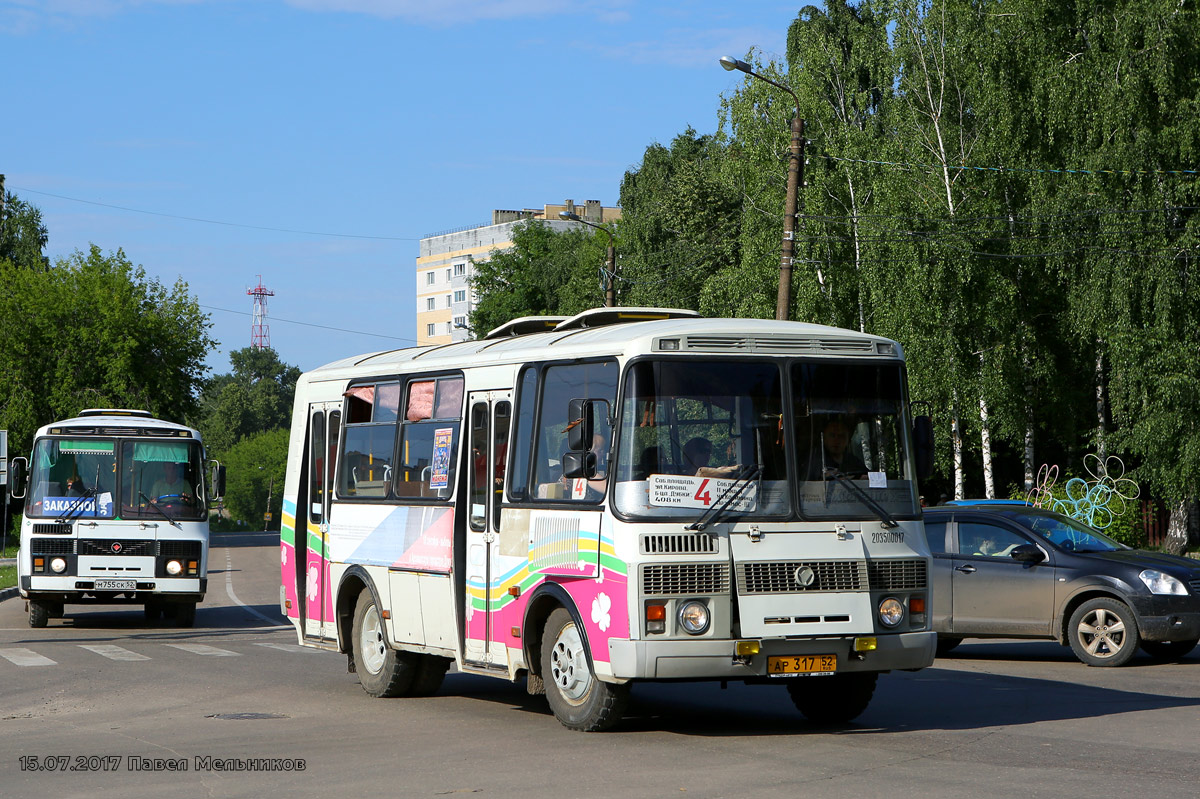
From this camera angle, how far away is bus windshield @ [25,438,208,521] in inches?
834

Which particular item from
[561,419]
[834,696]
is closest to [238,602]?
[561,419]

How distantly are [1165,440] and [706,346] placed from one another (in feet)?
81.1

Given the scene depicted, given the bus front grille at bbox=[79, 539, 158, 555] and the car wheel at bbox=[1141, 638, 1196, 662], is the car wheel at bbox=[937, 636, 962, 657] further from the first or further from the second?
the bus front grille at bbox=[79, 539, 158, 555]

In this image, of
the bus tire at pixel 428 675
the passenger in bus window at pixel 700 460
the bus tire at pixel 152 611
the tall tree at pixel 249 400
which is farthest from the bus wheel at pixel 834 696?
the tall tree at pixel 249 400

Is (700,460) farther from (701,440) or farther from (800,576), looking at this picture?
(800,576)

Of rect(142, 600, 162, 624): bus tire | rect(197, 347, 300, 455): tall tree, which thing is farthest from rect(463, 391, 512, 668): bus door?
rect(197, 347, 300, 455): tall tree

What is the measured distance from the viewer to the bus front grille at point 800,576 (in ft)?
31.7

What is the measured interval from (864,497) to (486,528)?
9.74 ft

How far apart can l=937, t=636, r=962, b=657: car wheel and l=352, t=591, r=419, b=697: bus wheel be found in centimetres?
647

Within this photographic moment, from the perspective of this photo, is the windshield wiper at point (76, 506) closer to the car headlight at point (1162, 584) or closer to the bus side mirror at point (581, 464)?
the bus side mirror at point (581, 464)

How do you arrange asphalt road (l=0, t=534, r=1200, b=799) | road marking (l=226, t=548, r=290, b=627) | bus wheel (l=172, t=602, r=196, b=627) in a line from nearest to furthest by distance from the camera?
asphalt road (l=0, t=534, r=1200, b=799) < bus wheel (l=172, t=602, r=196, b=627) < road marking (l=226, t=548, r=290, b=627)

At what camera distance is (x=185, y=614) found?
72.4ft

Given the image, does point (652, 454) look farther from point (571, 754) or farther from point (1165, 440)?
point (1165, 440)

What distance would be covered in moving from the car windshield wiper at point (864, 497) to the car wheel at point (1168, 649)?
647 centimetres
